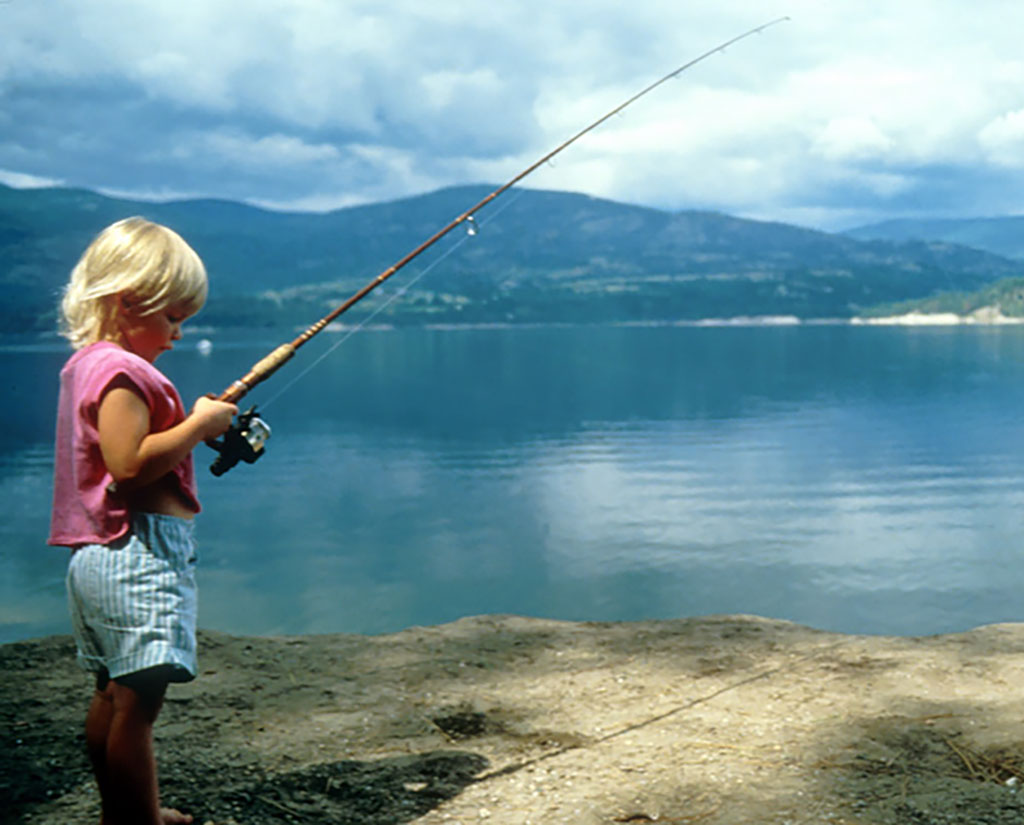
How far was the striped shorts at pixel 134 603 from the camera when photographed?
318cm

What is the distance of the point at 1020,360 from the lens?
66.4 m

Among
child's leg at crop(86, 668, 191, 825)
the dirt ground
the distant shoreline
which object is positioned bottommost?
the dirt ground

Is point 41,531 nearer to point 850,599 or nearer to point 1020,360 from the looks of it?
point 850,599

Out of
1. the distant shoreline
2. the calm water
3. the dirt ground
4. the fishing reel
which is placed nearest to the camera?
the fishing reel

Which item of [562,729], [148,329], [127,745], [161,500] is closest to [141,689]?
[127,745]

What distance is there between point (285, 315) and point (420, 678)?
164 m

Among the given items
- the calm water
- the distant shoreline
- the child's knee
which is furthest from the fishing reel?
the distant shoreline

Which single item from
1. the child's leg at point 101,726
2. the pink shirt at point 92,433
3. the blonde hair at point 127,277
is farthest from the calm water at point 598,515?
the blonde hair at point 127,277

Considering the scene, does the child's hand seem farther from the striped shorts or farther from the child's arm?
the striped shorts

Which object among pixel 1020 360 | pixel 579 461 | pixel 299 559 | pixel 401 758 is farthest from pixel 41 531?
pixel 1020 360

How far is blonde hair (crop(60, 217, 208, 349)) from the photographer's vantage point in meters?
3.21

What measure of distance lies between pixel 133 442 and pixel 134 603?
0.48 m

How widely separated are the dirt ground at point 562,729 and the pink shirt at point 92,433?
137 centimetres

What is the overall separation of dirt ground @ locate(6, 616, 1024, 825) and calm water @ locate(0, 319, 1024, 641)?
587cm
